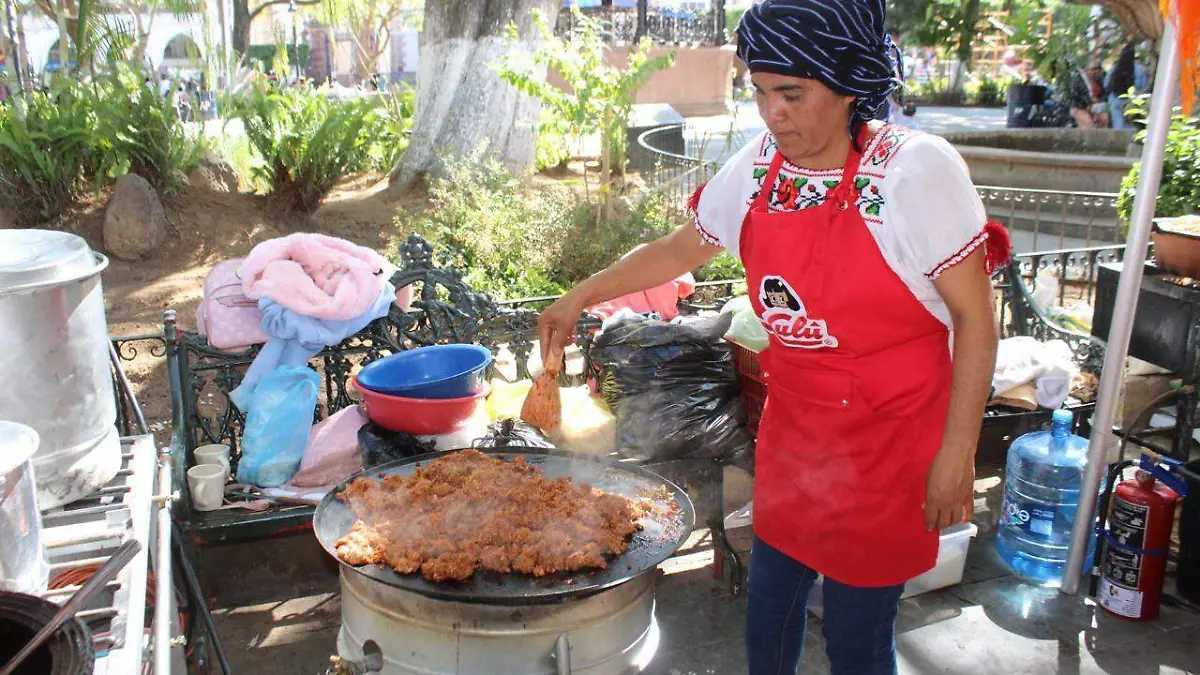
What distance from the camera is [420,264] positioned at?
171 inches

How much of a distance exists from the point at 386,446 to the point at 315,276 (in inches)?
36.7

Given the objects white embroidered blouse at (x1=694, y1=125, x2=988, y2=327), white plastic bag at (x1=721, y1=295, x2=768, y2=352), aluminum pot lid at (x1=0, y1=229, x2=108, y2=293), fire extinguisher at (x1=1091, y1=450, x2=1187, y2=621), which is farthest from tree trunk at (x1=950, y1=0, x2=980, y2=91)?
aluminum pot lid at (x1=0, y1=229, x2=108, y2=293)

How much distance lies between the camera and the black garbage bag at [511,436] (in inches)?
146

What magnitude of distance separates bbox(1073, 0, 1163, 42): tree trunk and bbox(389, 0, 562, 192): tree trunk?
5850 millimetres

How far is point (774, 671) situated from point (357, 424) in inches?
81.0

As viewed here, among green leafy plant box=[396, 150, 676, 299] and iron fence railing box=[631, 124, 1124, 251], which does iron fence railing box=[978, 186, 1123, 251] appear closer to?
iron fence railing box=[631, 124, 1124, 251]

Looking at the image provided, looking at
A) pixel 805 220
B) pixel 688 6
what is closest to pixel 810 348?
pixel 805 220

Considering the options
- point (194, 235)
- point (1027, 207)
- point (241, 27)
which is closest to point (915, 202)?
point (194, 235)

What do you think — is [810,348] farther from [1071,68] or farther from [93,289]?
[1071,68]

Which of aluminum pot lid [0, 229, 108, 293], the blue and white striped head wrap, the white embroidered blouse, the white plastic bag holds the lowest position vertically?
the white plastic bag

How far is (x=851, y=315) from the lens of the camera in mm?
2199

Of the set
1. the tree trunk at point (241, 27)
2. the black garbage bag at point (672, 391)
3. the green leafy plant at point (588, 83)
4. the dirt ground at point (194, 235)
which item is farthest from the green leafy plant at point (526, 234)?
the tree trunk at point (241, 27)

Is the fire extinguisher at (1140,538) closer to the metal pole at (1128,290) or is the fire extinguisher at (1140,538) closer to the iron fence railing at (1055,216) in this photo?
the metal pole at (1128,290)

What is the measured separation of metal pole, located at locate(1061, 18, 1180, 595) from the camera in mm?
3311
